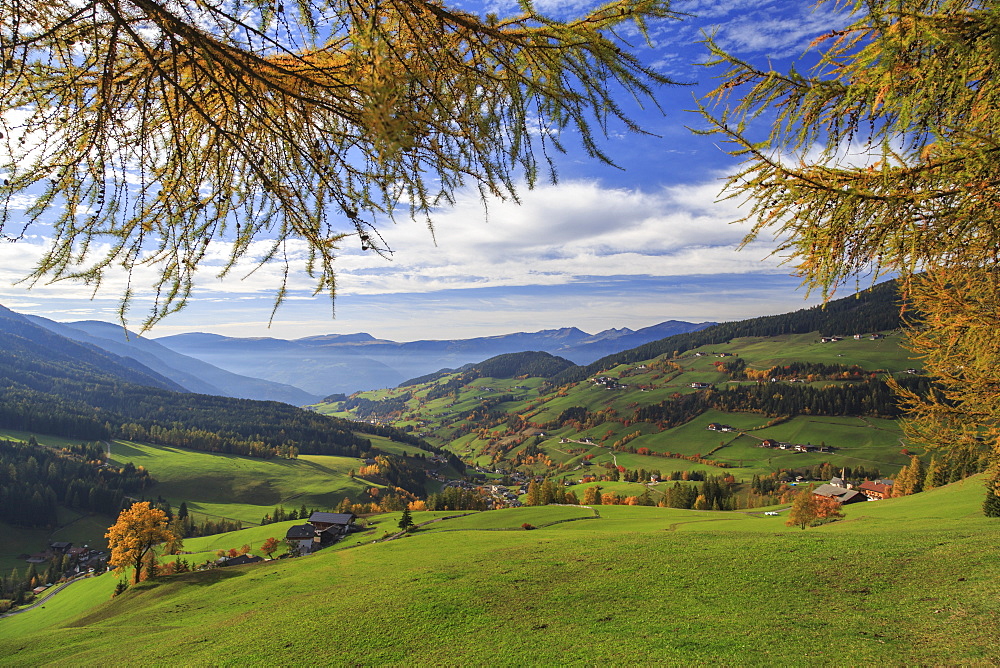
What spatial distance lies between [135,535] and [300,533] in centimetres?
2755

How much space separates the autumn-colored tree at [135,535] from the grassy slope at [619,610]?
30.2 ft

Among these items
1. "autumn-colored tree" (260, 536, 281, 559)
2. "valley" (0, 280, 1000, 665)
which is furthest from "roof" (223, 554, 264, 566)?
"valley" (0, 280, 1000, 665)

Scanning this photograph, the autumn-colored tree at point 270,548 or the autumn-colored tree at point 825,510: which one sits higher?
the autumn-colored tree at point 825,510

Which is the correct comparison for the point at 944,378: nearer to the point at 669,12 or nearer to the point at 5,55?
the point at 669,12

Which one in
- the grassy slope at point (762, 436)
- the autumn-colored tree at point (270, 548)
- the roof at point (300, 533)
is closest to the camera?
the autumn-colored tree at point (270, 548)

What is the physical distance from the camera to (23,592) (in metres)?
56.6

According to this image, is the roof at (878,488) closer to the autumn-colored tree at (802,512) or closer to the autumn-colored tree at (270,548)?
the autumn-colored tree at (802,512)

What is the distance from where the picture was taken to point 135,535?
33188mm

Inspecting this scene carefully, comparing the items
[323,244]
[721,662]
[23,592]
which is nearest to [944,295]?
[721,662]

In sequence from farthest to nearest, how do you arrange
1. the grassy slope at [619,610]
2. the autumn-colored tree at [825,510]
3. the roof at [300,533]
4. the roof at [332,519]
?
the roof at [332,519]
the roof at [300,533]
the autumn-colored tree at [825,510]
the grassy slope at [619,610]

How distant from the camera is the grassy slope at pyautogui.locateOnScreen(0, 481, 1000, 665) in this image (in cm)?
935

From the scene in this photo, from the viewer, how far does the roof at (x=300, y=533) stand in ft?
189

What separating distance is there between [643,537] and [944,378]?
18101 mm

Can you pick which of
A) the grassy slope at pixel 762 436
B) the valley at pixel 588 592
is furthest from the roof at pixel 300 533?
the grassy slope at pixel 762 436
